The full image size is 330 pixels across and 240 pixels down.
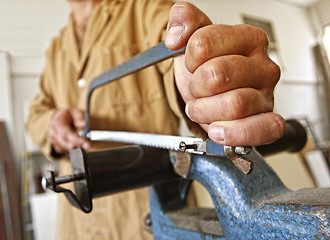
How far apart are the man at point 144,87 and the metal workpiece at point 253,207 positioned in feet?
0.20

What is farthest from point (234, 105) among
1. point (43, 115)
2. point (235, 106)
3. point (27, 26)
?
point (43, 115)

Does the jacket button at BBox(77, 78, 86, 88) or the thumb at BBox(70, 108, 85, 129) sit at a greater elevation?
the jacket button at BBox(77, 78, 86, 88)

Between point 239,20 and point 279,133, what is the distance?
0.34 ft

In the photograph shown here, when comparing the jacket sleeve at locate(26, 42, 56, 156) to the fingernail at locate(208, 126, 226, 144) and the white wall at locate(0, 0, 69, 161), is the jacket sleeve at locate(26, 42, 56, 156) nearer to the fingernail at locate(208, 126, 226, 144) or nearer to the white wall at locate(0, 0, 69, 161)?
the white wall at locate(0, 0, 69, 161)

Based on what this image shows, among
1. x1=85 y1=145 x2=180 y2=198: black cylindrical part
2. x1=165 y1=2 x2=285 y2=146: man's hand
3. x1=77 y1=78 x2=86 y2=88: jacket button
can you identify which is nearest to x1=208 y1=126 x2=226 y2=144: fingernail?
x1=165 y1=2 x2=285 y2=146: man's hand

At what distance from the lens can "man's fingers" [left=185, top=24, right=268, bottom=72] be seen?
0.20 meters

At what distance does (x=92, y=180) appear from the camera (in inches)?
12.4

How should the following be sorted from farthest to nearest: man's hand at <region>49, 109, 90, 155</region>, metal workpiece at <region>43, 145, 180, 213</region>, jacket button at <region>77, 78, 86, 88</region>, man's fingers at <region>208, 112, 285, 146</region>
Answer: jacket button at <region>77, 78, 86, 88</region>
man's hand at <region>49, 109, 90, 155</region>
metal workpiece at <region>43, 145, 180, 213</region>
man's fingers at <region>208, 112, 285, 146</region>

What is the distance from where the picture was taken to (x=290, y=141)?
0.36 meters

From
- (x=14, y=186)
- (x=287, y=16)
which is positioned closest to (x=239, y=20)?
(x=287, y=16)

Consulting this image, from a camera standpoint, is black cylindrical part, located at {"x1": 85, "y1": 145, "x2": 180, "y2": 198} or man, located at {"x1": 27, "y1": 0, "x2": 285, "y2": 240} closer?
man, located at {"x1": 27, "y1": 0, "x2": 285, "y2": 240}

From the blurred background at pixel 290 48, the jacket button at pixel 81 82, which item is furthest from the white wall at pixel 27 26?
the jacket button at pixel 81 82

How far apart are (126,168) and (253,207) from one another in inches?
5.8

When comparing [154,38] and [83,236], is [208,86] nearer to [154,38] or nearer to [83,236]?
[154,38]
